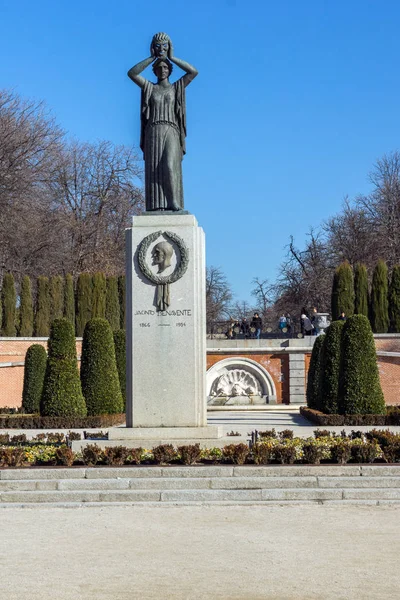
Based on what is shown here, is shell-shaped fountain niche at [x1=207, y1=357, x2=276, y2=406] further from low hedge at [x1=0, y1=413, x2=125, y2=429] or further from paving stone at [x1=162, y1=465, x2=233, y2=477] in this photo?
paving stone at [x1=162, y1=465, x2=233, y2=477]

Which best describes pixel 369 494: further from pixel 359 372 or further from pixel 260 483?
pixel 359 372

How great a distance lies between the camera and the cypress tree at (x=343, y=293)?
38.4m

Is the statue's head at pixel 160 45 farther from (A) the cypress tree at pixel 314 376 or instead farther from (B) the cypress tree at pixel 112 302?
(B) the cypress tree at pixel 112 302

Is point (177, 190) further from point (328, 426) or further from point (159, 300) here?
point (328, 426)

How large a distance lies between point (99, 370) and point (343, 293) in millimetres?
18220

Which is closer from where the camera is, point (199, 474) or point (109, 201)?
point (199, 474)

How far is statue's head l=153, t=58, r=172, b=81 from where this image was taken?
44.9 feet

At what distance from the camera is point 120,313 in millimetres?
40406

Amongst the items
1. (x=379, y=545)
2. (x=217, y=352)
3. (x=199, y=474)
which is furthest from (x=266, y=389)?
(x=379, y=545)

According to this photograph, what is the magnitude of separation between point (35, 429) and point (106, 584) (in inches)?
589

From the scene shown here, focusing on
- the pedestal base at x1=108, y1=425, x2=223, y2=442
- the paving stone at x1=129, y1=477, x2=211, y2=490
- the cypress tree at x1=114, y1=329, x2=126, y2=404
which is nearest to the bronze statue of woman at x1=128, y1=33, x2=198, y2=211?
the pedestal base at x1=108, y1=425, x2=223, y2=442

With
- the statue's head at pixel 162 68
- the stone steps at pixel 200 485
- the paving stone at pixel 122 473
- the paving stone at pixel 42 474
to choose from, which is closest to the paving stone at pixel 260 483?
the stone steps at pixel 200 485

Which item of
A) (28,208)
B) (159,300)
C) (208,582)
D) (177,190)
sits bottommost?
(208,582)

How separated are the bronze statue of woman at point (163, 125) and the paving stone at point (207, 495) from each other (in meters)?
4.69
